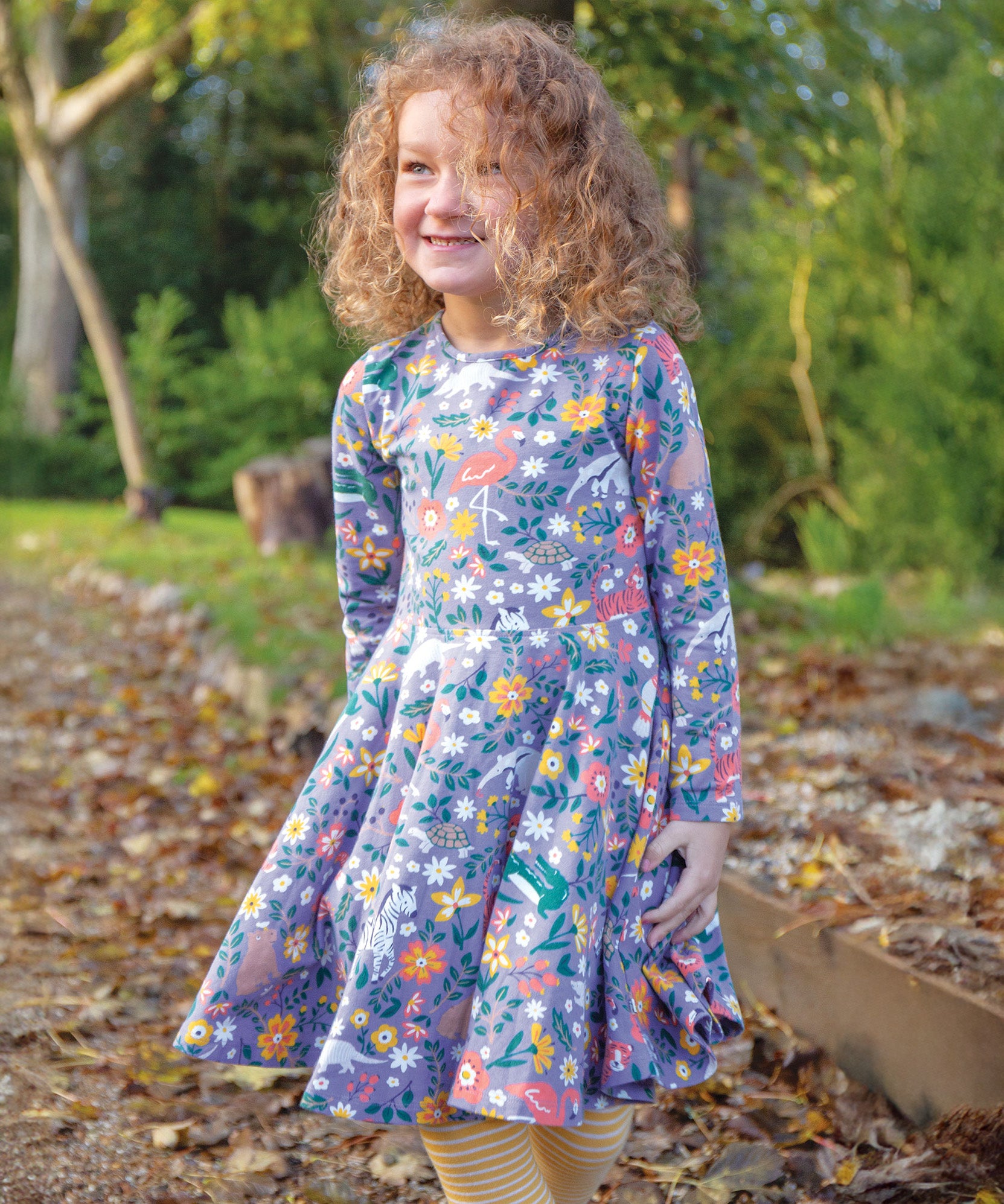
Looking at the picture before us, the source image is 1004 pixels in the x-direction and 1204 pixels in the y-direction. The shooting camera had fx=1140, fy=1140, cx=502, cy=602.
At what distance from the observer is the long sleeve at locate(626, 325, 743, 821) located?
1443 mm

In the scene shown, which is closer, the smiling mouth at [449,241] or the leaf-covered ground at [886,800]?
the smiling mouth at [449,241]

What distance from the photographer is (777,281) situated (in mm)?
8656

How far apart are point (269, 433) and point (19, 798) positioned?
31.8ft

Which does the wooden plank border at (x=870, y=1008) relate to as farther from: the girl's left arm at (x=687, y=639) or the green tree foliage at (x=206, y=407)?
the green tree foliage at (x=206, y=407)

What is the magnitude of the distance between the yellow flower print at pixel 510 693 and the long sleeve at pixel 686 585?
20 cm

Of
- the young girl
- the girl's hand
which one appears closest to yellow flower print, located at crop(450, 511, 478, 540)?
the young girl

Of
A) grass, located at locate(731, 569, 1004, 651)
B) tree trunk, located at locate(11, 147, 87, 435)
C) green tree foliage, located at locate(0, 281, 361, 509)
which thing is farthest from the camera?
tree trunk, located at locate(11, 147, 87, 435)

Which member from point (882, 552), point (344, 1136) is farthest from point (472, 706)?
point (882, 552)

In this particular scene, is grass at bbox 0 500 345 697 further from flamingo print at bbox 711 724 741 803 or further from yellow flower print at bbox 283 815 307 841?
flamingo print at bbox 711 724 741 803

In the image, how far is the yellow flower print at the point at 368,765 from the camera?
150 centimetres

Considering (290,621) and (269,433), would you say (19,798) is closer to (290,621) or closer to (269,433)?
(290,621)

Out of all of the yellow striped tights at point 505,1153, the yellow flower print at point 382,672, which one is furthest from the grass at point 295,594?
the yellow striped tights at point 505,1153

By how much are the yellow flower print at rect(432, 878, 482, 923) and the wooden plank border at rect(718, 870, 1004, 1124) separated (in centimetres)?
94

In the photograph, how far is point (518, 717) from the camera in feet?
4.59
